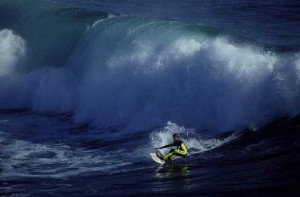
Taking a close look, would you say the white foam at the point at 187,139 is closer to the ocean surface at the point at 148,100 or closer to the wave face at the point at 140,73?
the ocean surface at the point at 148,100

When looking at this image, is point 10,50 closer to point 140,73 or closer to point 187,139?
point 140,73

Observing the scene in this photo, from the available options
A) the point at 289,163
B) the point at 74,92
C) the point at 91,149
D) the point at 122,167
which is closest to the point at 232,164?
the point at 289,163

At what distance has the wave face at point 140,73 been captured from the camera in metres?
25.6

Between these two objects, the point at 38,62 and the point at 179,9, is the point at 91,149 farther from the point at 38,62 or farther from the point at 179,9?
the point at 179,9

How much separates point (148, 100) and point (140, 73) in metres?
1.56

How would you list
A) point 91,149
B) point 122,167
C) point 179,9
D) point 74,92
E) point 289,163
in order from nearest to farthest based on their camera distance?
point 289,163
point 122,167
point 91,149
point 74,92
point 179,9

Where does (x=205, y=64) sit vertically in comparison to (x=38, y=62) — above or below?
below

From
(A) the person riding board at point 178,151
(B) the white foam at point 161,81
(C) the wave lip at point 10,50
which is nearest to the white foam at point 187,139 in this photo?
(A) the person riding board at point 178,151

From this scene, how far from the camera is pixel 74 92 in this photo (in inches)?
1316

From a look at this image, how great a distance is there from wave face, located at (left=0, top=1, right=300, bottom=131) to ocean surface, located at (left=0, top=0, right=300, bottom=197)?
0.06 m

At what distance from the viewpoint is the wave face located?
25641 mm

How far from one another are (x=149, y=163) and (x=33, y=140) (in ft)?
21.6

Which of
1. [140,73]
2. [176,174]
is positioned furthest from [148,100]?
[176,174]

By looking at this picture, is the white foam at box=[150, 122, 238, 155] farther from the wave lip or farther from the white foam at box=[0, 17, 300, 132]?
the wave lip
